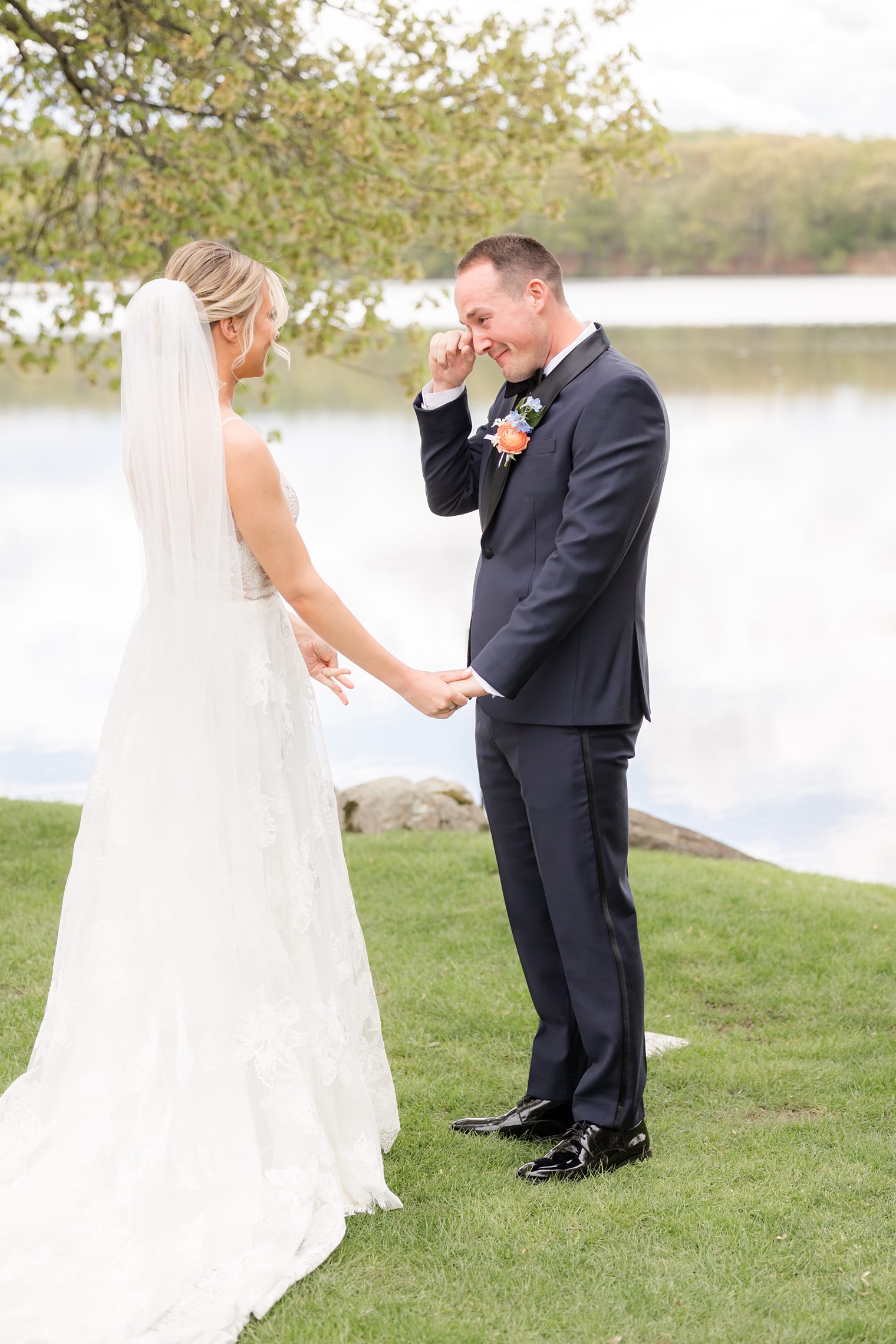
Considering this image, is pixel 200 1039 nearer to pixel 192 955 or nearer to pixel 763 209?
pixel 192 955

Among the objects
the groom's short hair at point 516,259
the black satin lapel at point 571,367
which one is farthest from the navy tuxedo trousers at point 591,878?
the groom's short hair at point 516,259

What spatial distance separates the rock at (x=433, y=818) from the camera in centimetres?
755

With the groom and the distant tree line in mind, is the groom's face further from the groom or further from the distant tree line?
the distant tree line

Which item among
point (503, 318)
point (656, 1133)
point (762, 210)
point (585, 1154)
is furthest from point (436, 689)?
point (762, 210)

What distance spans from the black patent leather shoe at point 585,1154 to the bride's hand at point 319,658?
1.33 meters

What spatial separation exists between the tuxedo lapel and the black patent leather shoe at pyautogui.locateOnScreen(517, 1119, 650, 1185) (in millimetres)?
1641

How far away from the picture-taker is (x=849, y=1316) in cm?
272

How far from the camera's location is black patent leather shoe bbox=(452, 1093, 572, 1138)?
3688 millimetres

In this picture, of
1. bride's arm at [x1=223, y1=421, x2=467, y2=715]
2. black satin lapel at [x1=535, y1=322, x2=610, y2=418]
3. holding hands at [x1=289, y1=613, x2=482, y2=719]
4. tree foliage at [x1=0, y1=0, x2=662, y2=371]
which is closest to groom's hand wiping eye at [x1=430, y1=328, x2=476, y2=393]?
black satin lapel at [x1=535, y1=322, x2=610, y2=418]

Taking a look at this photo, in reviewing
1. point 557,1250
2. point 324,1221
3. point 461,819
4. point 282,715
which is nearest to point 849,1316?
point 557,1250

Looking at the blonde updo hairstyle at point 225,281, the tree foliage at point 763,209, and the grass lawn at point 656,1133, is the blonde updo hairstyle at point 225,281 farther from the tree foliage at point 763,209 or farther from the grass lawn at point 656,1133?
the tree foliage at point 763,209

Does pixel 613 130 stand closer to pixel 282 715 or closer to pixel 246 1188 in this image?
pixel 282 715

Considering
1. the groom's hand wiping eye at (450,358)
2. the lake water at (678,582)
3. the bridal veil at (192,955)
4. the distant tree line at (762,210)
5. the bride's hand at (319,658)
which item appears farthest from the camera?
the distant tree line at (762,210)

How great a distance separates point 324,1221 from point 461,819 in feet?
15.2
